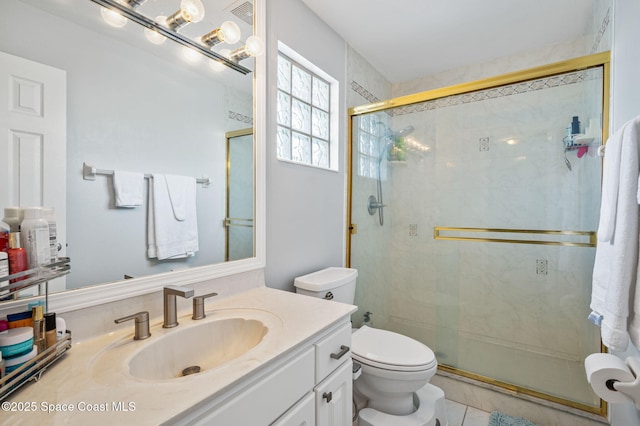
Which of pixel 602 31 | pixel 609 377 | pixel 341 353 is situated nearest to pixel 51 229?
pixel 341 353

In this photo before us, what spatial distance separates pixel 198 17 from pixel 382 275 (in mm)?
2031

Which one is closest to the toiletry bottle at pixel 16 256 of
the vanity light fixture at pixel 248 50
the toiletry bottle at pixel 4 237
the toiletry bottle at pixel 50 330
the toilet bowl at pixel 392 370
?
the toiletry bottle at pixel 4 237

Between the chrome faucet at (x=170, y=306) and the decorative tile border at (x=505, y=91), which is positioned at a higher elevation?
the decorative tile border at (x=505, y=91)

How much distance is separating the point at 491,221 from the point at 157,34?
2124 millimetres

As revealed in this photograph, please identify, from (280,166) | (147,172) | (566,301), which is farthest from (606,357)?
(147,172)

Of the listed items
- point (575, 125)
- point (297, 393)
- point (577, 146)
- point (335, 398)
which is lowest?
point (335, 398)

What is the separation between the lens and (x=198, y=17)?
1.09m

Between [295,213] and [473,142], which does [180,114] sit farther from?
[473,142]

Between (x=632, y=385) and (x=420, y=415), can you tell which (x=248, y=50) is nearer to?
(x=632, y=385)

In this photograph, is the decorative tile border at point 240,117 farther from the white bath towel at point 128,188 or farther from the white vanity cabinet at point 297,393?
the white vanity cabinet at point 297,393

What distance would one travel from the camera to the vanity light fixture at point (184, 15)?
1.05 m

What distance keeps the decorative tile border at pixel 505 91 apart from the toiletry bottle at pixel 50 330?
2.16m

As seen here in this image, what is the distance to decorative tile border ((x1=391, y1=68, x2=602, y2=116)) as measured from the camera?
1.55m

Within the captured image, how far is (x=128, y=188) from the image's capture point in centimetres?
94
